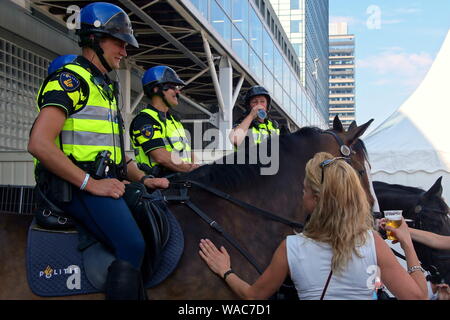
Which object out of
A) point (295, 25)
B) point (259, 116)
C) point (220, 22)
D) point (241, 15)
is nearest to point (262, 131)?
point (259, 116)

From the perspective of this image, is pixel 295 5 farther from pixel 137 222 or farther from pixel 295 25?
pixel 137 222

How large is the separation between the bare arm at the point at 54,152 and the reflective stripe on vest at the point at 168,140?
5.40ft

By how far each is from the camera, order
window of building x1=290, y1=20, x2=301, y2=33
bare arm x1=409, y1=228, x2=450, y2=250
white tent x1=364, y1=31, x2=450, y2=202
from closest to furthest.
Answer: bare arm x1=409, y1=228, x2=450, y2=250, white tent x1=364, y1=31, x2=450, y2=202, window of building x1=290, y1=20, x2=301, y2=33

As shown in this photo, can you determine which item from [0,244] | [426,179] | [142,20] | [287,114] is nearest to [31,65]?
[142,20]

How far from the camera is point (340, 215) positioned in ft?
8.43

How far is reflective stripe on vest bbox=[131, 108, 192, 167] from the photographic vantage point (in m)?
4.72

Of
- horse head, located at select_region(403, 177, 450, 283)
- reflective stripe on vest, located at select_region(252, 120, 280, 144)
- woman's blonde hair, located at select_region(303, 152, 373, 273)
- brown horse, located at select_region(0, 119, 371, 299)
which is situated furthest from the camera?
reflective stripe on vest, located at select_region(252, 120, 280, 144)

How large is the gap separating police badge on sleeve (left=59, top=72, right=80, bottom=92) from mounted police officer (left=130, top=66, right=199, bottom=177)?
154 centimetres

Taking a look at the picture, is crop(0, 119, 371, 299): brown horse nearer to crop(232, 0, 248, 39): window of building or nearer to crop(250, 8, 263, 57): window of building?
crop(232, 0, 248, 39): window of building

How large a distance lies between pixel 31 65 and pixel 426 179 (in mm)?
11136

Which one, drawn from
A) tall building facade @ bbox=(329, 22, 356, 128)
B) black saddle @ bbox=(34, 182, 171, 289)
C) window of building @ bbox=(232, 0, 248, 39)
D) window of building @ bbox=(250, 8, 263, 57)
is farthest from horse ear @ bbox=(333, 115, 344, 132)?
tall building facade @ bbox=(329, 22, 356, 128)

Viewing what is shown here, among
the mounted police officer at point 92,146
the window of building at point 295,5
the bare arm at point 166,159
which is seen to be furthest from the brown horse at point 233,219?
the window of building at point 295,5

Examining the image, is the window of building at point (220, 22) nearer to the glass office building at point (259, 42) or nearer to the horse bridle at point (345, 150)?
the glass office building at point (259, 42)

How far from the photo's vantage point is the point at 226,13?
19.4 meters
